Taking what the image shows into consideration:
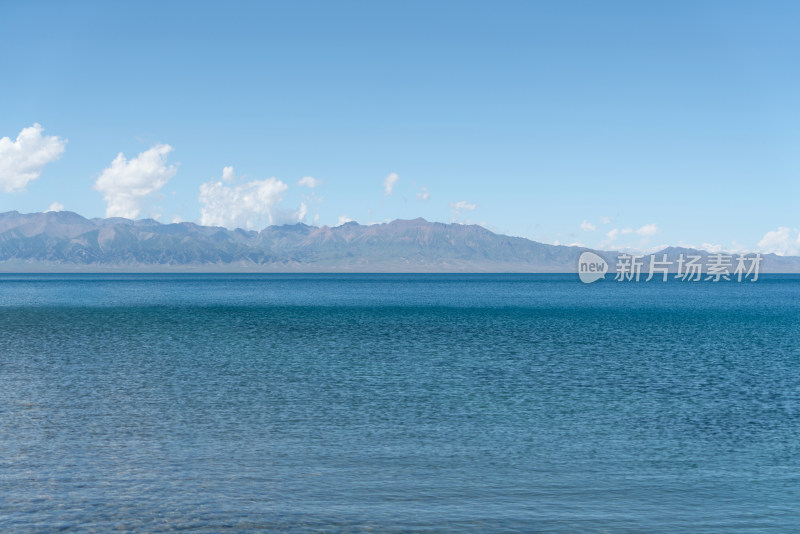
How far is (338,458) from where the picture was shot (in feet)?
A: 89.4

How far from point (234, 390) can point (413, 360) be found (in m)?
18.0

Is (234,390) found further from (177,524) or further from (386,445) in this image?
(177,524)

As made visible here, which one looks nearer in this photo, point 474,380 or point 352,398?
point 352,398

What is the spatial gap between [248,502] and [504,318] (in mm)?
92544

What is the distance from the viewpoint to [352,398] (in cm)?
4022

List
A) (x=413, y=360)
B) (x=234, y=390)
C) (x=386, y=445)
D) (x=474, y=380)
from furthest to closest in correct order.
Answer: (x=413, y=360), (x=474, y=380), (x=234, y=390), (x=386, y=445)

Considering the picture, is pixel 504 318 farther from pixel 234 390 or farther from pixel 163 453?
pixel 163 453

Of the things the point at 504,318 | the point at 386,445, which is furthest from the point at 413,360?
the point at 504,318

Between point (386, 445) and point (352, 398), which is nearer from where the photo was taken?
point (386, 445)

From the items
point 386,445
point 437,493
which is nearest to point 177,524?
point 437,493

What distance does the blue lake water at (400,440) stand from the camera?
21453 mm

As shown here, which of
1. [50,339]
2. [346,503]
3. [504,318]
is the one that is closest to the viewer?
[346,503]

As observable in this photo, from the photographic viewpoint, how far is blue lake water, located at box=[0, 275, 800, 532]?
21453 millimetres

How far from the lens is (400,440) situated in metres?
30.2
